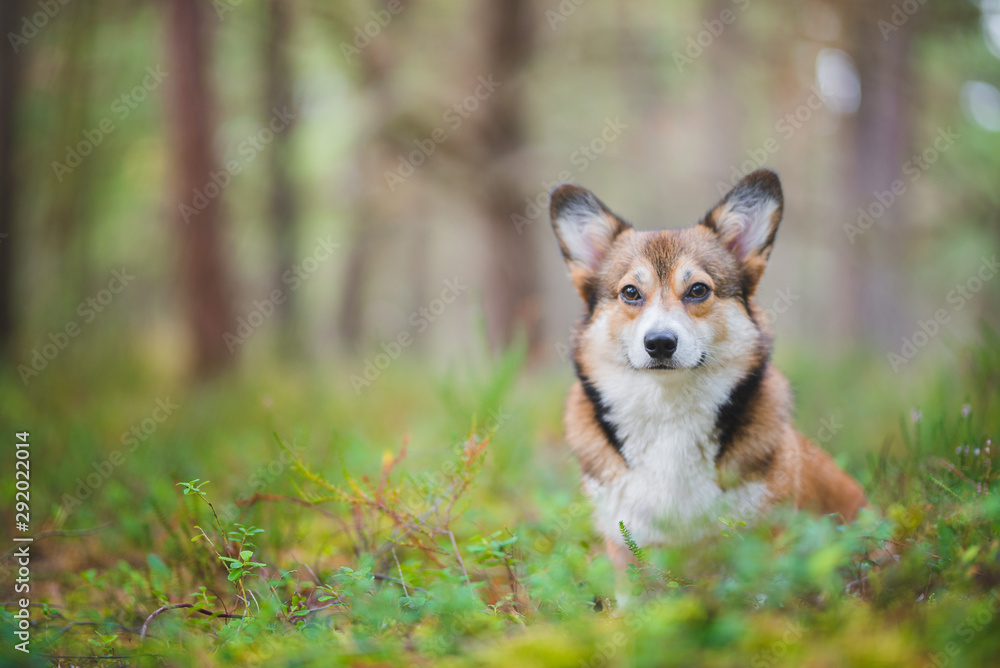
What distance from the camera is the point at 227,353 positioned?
7.36 meters

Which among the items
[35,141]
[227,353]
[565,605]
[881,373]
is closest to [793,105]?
[881,373]

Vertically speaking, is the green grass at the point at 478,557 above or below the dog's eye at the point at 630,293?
below

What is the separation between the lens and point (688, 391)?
2.76 metres

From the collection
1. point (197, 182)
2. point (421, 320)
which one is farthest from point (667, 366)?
point (421, 320)

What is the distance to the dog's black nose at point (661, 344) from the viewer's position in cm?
264

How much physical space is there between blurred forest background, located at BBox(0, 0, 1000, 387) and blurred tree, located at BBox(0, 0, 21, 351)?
3 centimetres

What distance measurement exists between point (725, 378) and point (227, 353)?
6.29m

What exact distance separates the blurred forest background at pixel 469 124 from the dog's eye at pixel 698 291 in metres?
4.25

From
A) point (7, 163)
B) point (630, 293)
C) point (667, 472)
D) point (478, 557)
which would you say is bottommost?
point (478, 557)

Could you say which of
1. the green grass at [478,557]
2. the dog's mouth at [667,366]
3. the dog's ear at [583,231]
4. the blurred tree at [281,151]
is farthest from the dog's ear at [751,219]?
the blurred tree at [281,151]

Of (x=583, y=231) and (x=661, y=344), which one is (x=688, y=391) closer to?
(x=661, y=344)

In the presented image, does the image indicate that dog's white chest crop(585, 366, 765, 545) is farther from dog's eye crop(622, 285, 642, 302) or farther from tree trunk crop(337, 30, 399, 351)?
tree trunk crop(337, 30, 399, 351)

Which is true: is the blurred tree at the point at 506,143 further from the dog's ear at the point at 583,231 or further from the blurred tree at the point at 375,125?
the dog's ear at the point at 583,231

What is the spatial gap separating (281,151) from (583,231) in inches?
369
